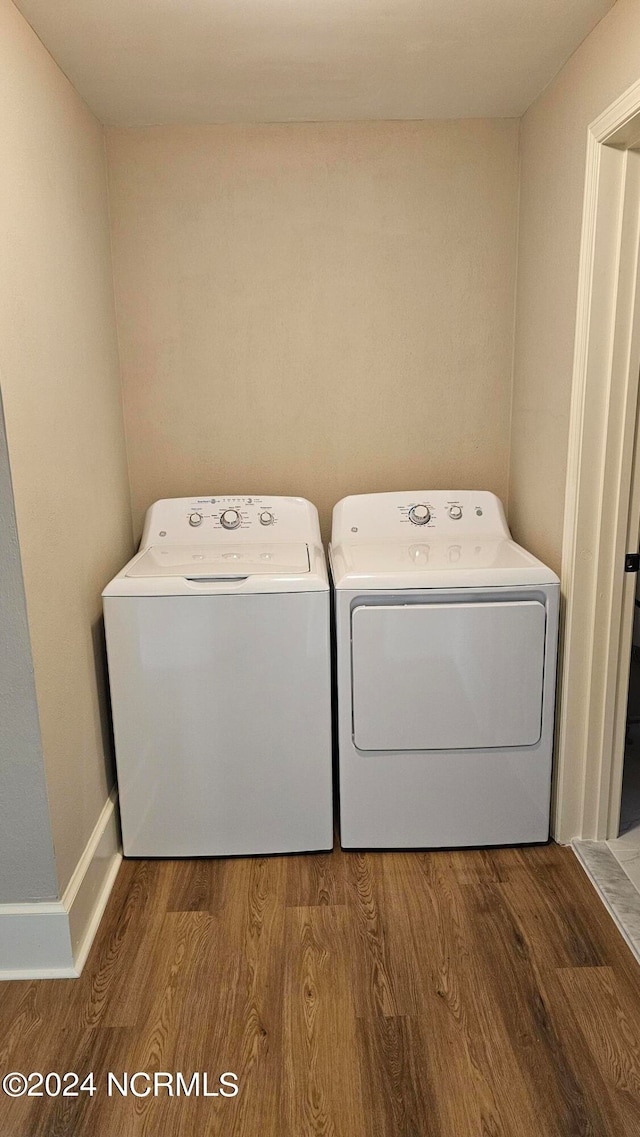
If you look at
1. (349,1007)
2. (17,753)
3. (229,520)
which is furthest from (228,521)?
(349,1007)

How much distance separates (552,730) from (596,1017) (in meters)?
0.76

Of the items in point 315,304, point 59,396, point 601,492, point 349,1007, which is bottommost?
point 349,1007

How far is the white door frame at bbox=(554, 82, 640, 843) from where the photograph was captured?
6.45 feet

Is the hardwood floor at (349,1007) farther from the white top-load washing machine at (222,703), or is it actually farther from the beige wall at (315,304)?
the beige wall at (315,304)

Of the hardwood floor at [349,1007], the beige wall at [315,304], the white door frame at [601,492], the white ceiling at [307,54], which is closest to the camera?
the hardwood floor at [349,1007]

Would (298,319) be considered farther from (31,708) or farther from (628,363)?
(31,708)

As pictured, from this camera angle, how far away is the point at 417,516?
263 cm

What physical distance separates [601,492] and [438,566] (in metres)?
0.47

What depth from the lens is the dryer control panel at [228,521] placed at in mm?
2605

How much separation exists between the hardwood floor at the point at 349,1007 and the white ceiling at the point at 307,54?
2.14 m

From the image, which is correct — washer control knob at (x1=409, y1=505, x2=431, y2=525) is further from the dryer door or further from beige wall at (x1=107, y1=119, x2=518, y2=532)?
the dryer door

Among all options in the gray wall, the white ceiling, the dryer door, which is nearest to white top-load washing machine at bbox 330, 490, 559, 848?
the dryer door

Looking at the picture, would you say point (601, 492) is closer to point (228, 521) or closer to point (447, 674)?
point (447, 674)

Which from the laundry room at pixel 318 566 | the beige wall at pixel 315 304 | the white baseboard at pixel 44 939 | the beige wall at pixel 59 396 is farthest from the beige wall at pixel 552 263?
the white baseboard at pixel 44 939
